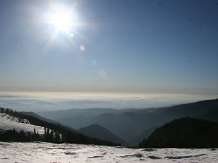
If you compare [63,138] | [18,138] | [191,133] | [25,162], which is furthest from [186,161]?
[191,133]

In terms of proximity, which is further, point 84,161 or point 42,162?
point 84,161

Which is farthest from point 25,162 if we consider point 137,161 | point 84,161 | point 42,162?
point 137,161

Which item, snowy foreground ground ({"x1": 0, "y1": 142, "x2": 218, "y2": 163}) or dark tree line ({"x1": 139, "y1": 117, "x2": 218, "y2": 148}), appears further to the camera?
dark tree line ({"x1": 139, "y1": 117, "x2": 218, "y2": 148})

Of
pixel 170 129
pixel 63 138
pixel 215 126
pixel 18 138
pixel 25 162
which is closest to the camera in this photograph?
pixel 25 162

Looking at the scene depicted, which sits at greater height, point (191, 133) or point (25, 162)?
point (25, 162)

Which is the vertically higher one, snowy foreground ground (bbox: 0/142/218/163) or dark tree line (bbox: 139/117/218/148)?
snowy foreground ground (bbox: 0/142/218/163)

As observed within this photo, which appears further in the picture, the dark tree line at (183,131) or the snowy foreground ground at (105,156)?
the dark tree line at (183,131)

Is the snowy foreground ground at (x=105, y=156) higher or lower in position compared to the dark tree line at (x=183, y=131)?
higher

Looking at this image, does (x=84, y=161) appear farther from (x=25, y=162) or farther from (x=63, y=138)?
(x=63, y=138)

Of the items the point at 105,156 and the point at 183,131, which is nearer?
the point at 105,156

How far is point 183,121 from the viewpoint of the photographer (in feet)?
219

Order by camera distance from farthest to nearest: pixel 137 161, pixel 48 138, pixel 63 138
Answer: pixel 63 138
pixel 48 138
pixel 137 161

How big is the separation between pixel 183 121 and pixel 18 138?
59488mm

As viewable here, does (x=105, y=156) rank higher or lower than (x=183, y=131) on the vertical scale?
higher
